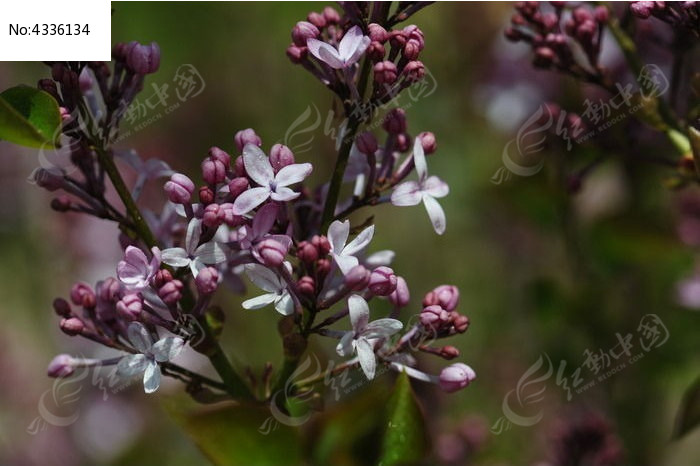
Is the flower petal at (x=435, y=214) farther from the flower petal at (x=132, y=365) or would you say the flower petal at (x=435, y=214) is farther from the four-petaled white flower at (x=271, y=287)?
the flower petal at (x=132, y=365)

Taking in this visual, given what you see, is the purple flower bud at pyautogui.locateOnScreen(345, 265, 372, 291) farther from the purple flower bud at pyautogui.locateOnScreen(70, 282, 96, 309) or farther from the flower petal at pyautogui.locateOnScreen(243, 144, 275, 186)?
the purple flower bud at pyautogui.locateOnScreen(70, 282, 96, 309)

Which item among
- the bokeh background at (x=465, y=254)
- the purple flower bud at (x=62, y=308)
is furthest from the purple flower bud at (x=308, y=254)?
the bokeh background at (x=465, y=254)

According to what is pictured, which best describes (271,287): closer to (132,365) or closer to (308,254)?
(308,254)

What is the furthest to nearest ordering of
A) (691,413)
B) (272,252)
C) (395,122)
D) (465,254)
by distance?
(465,254) → (691,413) → (395,122) → (272,252)

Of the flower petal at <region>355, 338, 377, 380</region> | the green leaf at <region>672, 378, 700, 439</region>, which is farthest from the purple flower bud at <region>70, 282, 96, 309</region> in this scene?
the green leaf at <region>672, 378, 700, 439</region>

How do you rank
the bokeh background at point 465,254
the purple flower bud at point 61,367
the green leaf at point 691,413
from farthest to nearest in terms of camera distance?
1. the bokeh background at point 465,254
2. the green leaf at point 691,413
3. the purple flower bud at point 61,367

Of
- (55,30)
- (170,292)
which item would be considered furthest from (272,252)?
(55,30)
